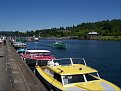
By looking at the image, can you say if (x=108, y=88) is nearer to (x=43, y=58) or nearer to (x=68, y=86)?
(x=68, y=86)

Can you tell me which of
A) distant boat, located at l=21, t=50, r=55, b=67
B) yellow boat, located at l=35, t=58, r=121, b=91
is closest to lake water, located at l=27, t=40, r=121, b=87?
distant boat, located at l=21, t=50, r=55, b=67

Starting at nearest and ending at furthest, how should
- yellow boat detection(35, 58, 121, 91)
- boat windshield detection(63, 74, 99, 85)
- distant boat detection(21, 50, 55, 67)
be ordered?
1. yellow boat detection(35, 58, 121, 91)
2. boat windshield detection(63, 74, 99, 85)
3. distant boat detection(21, 50, 55, 67)

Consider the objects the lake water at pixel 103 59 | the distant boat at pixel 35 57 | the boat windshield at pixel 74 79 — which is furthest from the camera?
the lake water at pixel 103 59

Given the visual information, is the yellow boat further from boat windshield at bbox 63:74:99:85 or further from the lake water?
the lake water

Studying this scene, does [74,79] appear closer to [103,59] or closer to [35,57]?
[35,57]

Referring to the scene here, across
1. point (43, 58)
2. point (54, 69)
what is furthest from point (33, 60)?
point (54, 69)

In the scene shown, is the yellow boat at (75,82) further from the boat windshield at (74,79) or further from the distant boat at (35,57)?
the distant boat at (35,57)

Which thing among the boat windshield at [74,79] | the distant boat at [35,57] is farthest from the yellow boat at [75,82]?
the distant boat at [35,57]

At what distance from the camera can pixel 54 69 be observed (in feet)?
85.7

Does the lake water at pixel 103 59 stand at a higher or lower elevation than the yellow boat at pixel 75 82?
lower

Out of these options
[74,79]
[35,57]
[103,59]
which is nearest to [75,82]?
[74,79]

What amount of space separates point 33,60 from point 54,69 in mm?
22349

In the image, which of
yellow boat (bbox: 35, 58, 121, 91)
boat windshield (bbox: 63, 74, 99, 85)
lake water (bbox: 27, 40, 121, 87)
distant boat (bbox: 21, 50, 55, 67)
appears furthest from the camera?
lake water (bbox: 27, 40, 121, 87)

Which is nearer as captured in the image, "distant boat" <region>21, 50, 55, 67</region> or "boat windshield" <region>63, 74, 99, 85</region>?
"boat windshield" <region>63, 74, 99, 85</region>
